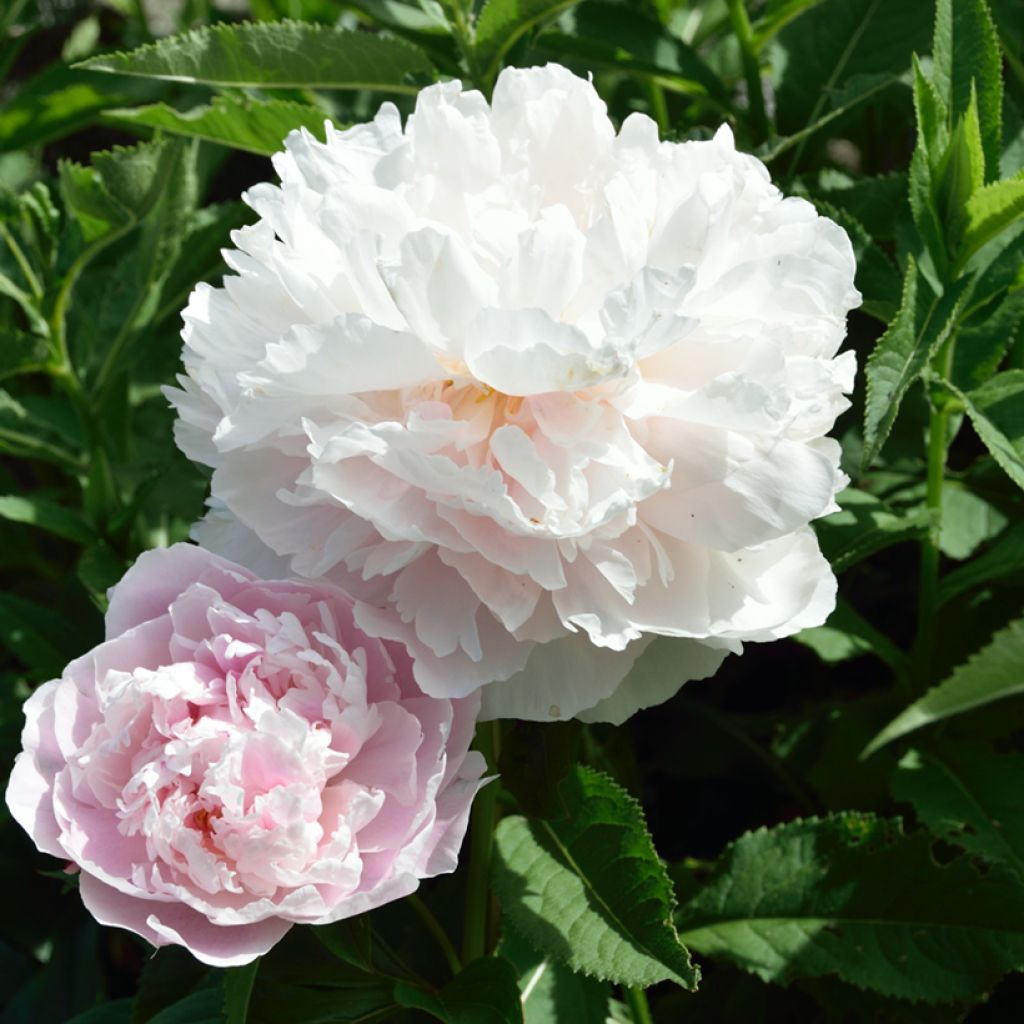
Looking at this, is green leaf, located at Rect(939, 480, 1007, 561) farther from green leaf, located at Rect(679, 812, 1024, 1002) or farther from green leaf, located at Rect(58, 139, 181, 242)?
green leaf, located at Rect(58, 139, 181, 242)

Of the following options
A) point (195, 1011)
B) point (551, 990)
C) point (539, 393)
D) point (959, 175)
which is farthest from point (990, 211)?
point (195, 1011)

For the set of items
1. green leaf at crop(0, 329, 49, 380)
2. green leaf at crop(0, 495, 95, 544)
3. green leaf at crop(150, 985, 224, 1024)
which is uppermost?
green leaf at crop(0, 329, 49, 380)

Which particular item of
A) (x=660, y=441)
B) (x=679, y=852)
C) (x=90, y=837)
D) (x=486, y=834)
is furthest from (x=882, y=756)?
(x=90, y=837)

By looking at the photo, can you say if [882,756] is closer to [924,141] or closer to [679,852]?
[679,852]

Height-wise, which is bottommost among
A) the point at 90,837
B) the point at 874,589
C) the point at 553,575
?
the point at 874,589

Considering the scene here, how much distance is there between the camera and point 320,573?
1.86 feet

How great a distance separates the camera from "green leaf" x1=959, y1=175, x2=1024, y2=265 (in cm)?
69

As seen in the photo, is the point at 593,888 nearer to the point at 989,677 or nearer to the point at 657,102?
the point at 989,677

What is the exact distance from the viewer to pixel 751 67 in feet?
3.12

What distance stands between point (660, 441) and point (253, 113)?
41 cm

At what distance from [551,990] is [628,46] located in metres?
0.68

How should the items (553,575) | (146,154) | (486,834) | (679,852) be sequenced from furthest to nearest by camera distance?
(679,852) → (146,154) → (486,834) → (553,575)

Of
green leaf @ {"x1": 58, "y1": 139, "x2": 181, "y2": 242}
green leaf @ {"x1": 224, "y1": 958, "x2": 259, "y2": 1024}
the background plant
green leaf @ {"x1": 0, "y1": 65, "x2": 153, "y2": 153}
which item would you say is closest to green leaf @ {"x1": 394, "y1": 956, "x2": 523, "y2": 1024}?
the background plant

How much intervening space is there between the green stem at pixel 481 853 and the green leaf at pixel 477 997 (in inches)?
1.5
